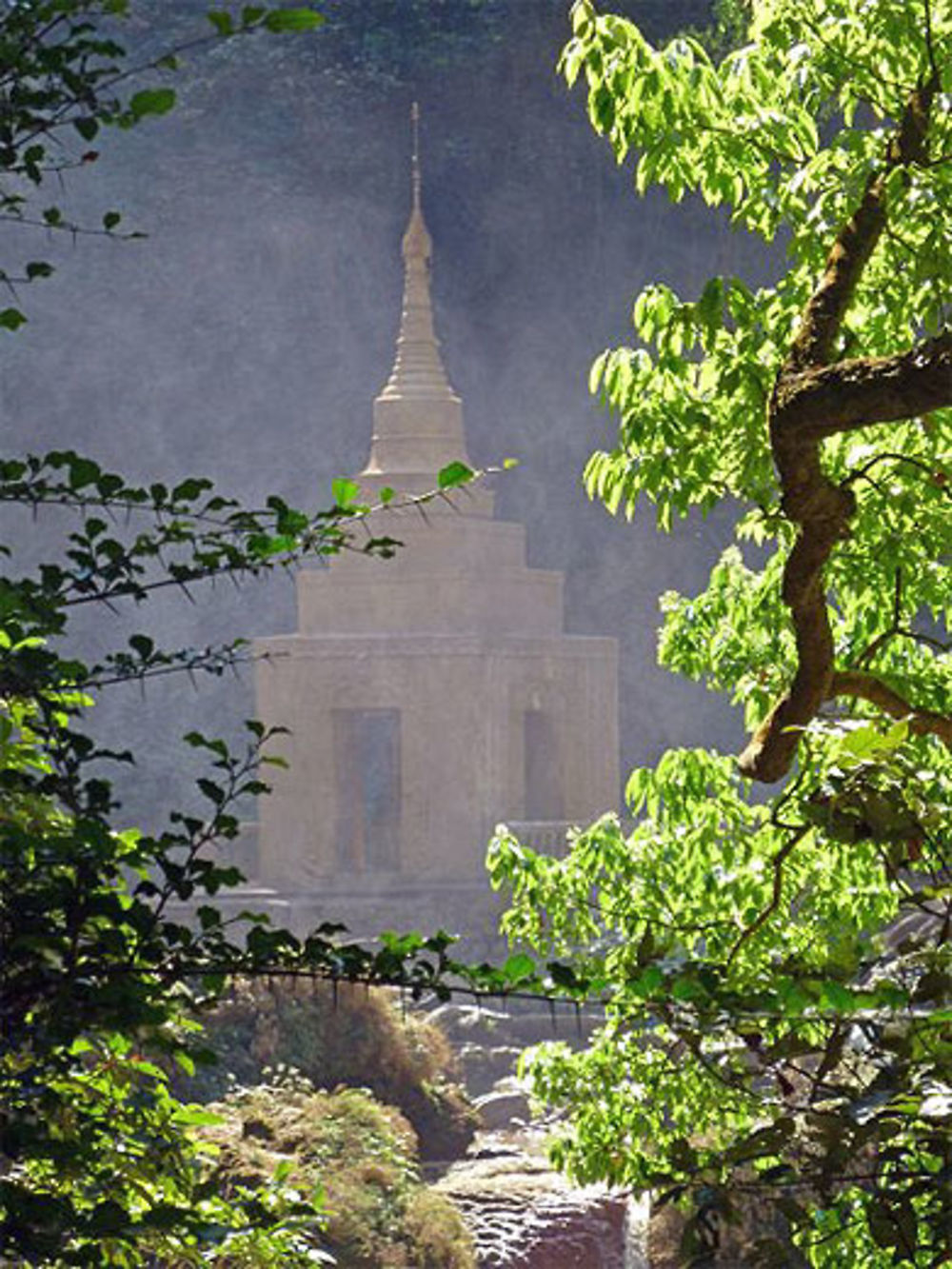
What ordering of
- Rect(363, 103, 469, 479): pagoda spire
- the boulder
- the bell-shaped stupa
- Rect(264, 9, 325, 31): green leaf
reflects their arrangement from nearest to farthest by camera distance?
Rect(264, 9, 325, 31): green leaf → the boulder → the bell-shaped stupa → Rect(363, 103, 469, 479): pagoda spire

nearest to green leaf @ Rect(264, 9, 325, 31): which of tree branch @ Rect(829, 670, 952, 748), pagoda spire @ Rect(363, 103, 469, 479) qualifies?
tree branch @ Rect(829, 670, 952, 748)

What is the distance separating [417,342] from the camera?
106 feet

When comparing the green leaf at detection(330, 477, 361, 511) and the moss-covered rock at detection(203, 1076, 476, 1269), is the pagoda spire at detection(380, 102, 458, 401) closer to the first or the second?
the moss-covered rock at detection(203, 1076, 476, 1269)

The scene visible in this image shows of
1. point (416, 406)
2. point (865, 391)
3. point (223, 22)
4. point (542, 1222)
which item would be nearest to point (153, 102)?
point (223, 22)

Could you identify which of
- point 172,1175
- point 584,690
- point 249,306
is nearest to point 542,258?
point 249,306

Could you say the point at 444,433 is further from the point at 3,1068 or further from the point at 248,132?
the point at 3,1068

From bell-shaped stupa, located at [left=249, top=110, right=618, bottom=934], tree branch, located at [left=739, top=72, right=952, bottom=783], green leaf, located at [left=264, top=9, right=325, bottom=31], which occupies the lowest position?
green leaf, located at [left=264, top=9, right=325, bottom=31]

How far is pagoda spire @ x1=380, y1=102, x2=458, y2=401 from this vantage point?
31875 mm

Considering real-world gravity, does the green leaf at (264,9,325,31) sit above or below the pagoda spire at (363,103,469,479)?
below

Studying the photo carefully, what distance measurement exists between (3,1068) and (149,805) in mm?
36125

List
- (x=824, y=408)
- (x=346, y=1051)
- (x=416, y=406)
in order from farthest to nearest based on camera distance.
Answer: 1. (x=416, y=406)
2. (x=346, y=1051)
3. (x=824, y=408)

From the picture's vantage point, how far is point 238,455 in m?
42.2

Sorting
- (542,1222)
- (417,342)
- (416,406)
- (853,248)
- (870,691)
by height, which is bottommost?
(542,1222)

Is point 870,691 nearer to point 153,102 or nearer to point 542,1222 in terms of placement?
point 153,102
